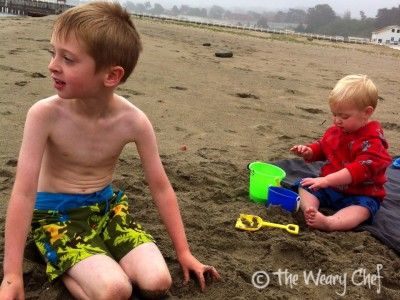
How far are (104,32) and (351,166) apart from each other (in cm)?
176

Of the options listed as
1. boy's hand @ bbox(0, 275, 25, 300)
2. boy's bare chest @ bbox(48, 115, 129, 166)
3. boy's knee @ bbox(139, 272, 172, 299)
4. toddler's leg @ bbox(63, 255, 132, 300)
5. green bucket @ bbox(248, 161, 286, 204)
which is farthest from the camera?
green bucket @ bbox(248, 161, 286, 204)

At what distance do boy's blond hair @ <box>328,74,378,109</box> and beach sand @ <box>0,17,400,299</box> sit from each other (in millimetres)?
787

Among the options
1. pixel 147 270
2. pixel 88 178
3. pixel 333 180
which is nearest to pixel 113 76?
pixel 88 178

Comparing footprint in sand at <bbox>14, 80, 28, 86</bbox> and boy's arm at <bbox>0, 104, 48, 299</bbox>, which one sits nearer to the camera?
boy's arm at <bbox>0, 104, 48, 299</bbox>

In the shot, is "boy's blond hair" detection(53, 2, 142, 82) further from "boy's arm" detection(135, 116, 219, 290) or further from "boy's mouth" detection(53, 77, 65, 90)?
"boy's arm" detection(135, 116, 219, 290)

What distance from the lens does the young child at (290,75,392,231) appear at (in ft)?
10.00

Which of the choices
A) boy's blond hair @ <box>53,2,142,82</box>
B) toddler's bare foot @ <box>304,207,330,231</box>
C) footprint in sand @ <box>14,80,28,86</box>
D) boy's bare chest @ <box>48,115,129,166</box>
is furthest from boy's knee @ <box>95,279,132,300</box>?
footprint in sand @ <box>14,80,28,86</box>

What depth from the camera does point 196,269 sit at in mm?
2275

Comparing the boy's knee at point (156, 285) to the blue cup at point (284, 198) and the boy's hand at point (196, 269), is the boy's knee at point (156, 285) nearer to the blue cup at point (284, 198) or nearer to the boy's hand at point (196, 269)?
the boy's hand at point (196, 269)

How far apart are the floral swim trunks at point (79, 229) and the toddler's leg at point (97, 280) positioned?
42mm

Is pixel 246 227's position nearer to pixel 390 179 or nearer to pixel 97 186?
pixel 97 186

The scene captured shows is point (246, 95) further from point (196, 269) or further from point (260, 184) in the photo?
point (196, 269)

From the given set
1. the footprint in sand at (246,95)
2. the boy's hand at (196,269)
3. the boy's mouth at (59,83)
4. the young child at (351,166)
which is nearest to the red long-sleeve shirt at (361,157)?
the young child at (351,166)

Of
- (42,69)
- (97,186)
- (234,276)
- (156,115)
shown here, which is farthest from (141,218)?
(42,69)
